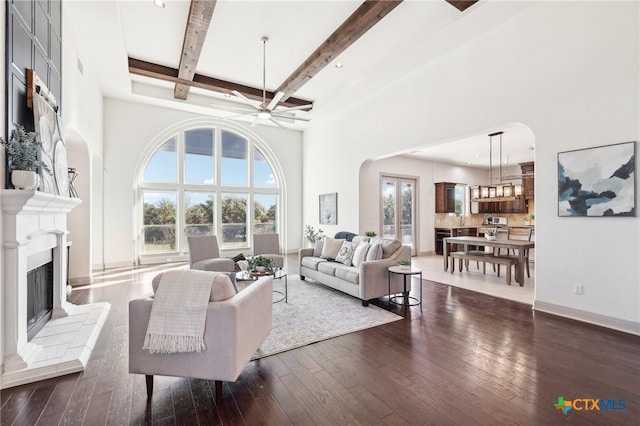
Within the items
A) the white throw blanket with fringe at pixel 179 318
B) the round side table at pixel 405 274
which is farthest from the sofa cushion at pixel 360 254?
the white throw blanket with fringe at pixel 179 318

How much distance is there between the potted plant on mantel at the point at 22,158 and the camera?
2.48 metres

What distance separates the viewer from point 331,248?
5266 mm

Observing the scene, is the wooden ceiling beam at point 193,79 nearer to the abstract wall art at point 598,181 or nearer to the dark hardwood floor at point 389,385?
the dark hardwood floor at point 389,385

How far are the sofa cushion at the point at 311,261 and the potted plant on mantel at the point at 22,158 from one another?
147 inches

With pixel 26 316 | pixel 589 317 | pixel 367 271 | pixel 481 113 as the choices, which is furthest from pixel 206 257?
pixel 589 317

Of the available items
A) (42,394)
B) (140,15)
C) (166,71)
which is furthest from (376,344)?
(166,71)

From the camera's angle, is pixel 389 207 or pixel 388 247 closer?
pixel 388 247

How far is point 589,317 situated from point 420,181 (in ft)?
20.0

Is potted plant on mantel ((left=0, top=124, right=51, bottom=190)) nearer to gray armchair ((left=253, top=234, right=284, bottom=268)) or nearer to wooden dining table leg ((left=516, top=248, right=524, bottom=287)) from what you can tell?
gray armchair ((left=253, top=234, right=284, bottom=268))

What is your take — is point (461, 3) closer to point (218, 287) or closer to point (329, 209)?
point (218, 287)

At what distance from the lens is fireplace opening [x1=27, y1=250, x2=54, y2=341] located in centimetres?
297

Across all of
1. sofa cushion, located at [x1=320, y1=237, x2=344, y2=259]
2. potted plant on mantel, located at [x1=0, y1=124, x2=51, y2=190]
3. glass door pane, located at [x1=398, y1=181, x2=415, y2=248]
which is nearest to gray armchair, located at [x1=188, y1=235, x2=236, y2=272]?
sofa cushion, located at [x1=320, y1=237, x2=344, y2=259]

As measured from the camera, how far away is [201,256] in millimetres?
5203

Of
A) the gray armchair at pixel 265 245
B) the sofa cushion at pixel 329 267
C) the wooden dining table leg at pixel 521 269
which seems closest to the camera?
the sofa cushion at pixel 329 267
